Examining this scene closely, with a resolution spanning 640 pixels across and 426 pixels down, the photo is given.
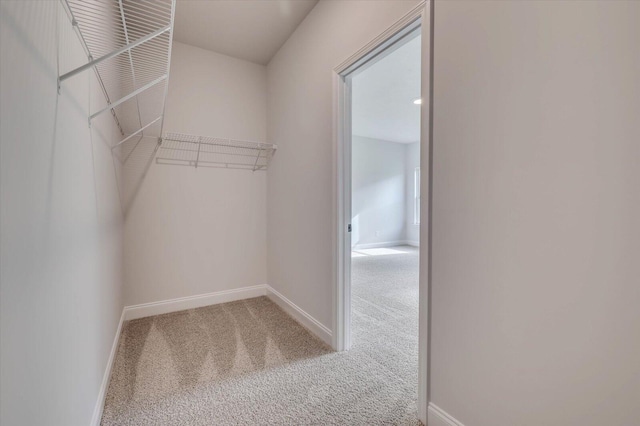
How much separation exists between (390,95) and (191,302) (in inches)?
145

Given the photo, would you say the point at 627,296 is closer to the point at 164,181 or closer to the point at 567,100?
the point at 567,100

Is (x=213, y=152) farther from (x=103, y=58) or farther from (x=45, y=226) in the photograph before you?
(x=45, y=226)

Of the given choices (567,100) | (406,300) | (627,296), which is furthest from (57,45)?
(406,300)

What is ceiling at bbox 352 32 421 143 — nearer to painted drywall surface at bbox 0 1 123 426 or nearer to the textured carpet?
painted drywall surface at bbox 0 1 123 426

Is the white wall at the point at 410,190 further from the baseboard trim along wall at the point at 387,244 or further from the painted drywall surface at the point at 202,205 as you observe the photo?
the painted drywall surface at the point at 202,205

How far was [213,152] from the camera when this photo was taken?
2.96 meters

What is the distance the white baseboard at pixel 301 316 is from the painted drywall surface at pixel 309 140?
0.16 feet

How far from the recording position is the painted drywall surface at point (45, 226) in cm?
60

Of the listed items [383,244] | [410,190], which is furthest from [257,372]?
[410,190]

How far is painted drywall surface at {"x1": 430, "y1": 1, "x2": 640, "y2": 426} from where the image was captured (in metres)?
0.81

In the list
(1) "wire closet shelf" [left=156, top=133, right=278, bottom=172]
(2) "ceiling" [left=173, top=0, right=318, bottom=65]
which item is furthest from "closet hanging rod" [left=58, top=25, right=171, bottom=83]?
(1) "wire closet shelf" [left=156, top=133, right=278, bottom=172]

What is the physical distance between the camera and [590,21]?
852 mm

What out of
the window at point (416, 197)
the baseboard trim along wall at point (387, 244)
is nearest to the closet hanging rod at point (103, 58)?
the baseboard trim along wall at point (387, 244)

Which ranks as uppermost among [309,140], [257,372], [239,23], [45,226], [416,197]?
Answer: [239,23]
